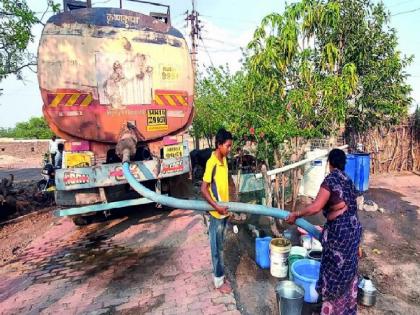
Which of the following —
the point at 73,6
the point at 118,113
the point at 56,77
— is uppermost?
the point at 73,6

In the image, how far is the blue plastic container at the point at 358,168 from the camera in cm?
614

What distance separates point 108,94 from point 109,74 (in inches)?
11.6

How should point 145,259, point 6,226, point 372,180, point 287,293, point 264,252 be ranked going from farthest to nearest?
point 372,180 < point 6,226 < point 145,259 < point 264,252 < point 287,293

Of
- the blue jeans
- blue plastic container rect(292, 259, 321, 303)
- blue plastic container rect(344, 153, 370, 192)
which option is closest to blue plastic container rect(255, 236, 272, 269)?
blue plastic container rect(292, 259, 321, 303)

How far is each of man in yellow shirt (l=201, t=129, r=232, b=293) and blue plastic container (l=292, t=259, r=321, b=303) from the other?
0.73 metres

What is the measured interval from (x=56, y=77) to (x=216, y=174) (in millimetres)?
2767

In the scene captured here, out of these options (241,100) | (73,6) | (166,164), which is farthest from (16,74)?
(241,100)

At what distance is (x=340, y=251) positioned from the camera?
2475 mm

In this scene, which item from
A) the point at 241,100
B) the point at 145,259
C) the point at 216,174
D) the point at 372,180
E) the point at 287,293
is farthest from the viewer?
the point at 372,180

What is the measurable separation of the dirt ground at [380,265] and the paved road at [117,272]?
35 centimetres

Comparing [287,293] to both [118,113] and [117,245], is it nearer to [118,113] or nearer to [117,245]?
[117,245]

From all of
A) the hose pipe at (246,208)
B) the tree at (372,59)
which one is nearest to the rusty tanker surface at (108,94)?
the hose pipe at (246,208)

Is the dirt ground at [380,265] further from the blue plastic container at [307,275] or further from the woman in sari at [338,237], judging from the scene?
the woman in sari at [338,237]

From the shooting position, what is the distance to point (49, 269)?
4.05 metres
